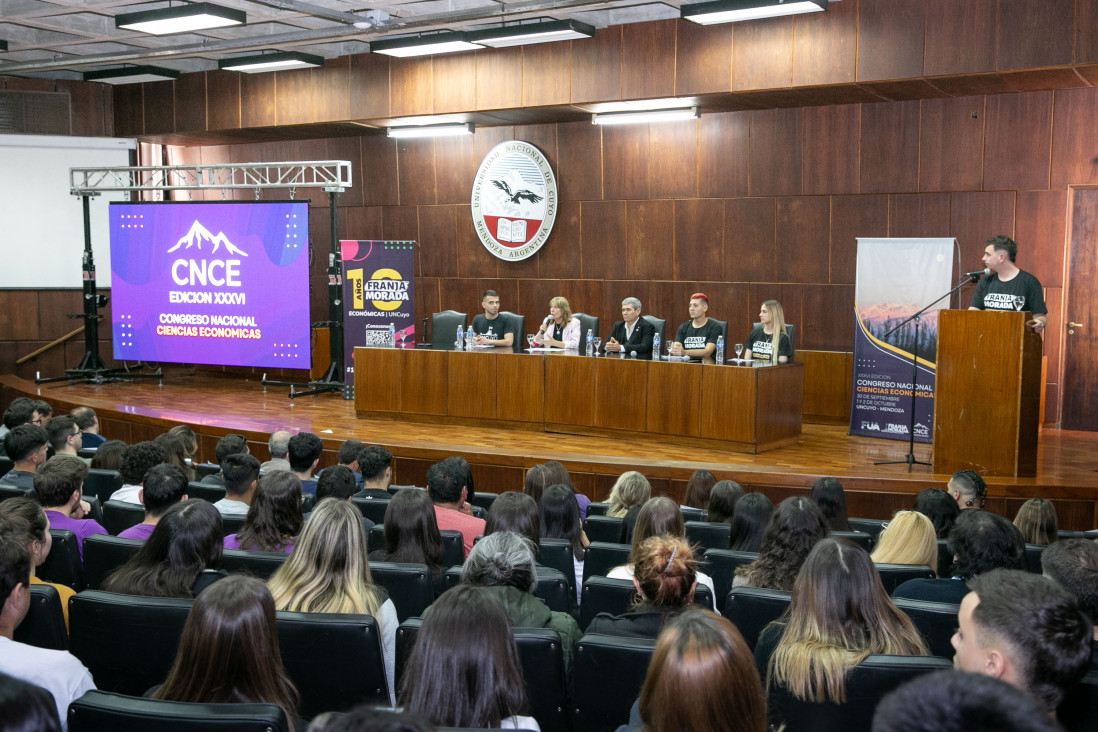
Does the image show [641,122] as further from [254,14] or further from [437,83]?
[254,14]

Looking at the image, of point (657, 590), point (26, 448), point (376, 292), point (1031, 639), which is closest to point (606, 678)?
point (657, 590)

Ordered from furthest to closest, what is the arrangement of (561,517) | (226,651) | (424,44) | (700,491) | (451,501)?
(424,44) → (700,491) → (451,501) → (561,517) → (226,651)

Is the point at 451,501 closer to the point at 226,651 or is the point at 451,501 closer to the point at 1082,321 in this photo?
the point at 226,651

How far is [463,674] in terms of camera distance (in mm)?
1850

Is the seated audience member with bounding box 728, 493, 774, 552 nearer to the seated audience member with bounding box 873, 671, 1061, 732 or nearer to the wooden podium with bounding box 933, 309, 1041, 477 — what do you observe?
the seated audience member with bounding box 873, 671, 1061, 732

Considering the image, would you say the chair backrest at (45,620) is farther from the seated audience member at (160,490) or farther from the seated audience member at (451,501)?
the seated audience member at (451,501)

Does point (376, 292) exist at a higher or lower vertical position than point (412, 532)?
higher

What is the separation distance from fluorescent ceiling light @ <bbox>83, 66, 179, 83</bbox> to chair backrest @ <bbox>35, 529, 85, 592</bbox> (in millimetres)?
9135

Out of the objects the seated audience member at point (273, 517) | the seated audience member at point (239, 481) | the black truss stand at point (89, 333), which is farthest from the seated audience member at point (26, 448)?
the black truss stand at point (89, 333)

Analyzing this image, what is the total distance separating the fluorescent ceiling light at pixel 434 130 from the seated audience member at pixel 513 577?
8.46 m

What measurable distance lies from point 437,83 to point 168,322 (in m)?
4.14

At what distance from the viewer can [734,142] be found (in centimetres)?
945

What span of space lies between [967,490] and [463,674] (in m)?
3.64

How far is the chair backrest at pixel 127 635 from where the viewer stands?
2.60 metres
